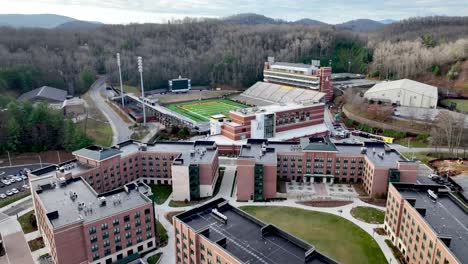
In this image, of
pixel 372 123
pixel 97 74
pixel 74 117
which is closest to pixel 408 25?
pixel 372 123

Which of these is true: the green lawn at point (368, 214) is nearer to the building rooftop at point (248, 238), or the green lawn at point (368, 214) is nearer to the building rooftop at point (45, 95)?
the building rooftop at point (248, 238)

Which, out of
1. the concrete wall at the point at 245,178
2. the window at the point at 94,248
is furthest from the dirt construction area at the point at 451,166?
the window at the point at 94,248

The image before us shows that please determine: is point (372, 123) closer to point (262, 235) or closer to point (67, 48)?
point (262, 235)

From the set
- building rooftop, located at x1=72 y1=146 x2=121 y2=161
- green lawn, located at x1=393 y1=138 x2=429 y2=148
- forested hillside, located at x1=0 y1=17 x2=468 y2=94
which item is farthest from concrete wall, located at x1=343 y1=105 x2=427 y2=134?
building rooftop, located at x1=72 y1=146 x2=121 y2=161

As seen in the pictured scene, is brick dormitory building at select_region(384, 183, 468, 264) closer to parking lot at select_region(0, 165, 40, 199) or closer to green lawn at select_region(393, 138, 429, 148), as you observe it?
green lawn at select_region(393, 138, 429, 148)

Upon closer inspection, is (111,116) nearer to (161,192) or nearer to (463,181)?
(161,192)

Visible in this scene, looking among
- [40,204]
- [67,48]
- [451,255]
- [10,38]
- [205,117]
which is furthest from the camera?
[67,48]
